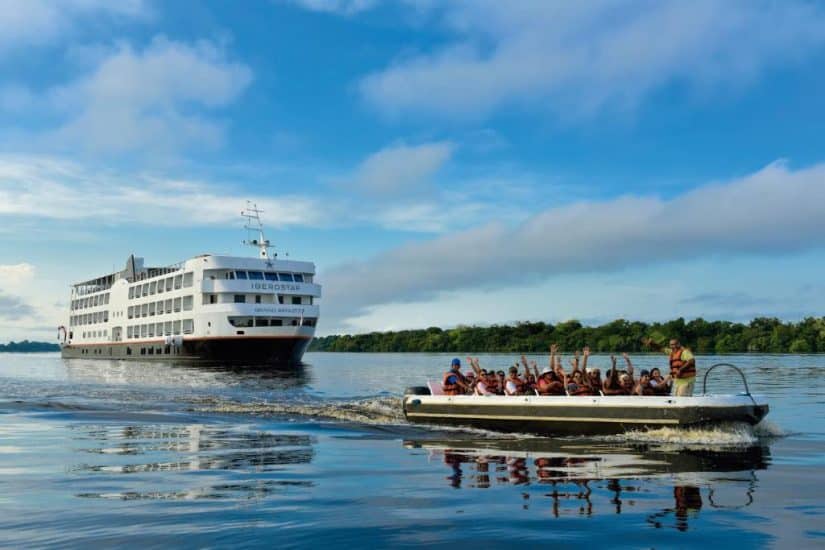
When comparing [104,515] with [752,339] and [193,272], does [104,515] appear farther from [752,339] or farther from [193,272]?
[752,339]

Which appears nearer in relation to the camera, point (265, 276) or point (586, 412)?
point (586, 412)

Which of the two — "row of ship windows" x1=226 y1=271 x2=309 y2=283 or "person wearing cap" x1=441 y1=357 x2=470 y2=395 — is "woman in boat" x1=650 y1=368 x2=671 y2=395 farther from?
"row of ship windows" x1=226 y1=271 x2=309 y2=283

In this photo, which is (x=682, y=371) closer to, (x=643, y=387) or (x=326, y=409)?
(x=643, y=387)

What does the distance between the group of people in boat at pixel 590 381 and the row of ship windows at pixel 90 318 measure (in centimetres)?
7296

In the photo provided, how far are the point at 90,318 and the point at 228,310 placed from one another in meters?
37.0

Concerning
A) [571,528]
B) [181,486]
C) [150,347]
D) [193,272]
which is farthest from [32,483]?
[150,347]

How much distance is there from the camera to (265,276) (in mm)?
65625

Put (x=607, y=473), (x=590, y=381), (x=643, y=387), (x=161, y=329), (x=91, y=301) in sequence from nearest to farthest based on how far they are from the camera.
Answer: (x=607, y=473)
(x=643, y=387)
(x=590, y=381)
(x=161, y=329)
(x=91, y=301)

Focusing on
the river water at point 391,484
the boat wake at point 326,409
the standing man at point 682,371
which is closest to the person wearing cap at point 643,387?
the standing man at point 682,371

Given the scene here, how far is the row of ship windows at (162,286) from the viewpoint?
6725 cm

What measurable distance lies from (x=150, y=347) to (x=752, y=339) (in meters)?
79.1

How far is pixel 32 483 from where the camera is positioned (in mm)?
12562

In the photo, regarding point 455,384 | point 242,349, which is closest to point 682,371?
point 455,384

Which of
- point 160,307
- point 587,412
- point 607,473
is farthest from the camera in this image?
point 160,307
